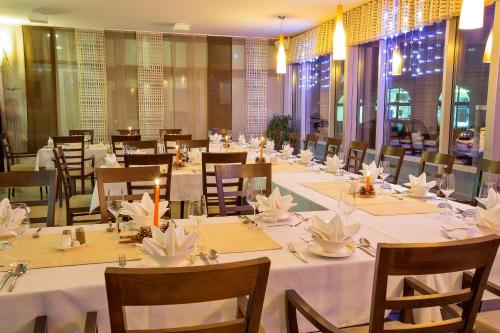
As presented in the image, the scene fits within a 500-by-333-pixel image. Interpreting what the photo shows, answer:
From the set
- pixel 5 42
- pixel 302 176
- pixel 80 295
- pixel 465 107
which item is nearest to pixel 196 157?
pixel 302 176

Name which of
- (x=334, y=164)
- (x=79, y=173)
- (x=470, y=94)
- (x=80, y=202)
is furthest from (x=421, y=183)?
(x=79, y=173)

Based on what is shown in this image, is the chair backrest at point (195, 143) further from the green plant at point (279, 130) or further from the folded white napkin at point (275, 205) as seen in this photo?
the green plant at point (279, 130)

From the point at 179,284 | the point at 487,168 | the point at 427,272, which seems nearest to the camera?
the point at 179,284

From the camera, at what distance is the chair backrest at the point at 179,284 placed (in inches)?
42.3

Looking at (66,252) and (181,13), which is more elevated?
(181,13)

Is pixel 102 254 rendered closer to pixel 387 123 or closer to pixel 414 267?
pixel 414 267

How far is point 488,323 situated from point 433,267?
2.31ft

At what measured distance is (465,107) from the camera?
15.6ft

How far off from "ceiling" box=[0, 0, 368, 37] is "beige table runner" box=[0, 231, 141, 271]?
15.4 ft

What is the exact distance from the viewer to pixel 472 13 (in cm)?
251

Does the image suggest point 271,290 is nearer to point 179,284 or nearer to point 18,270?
point 179,284

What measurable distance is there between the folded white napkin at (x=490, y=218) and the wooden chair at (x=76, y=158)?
488 centimetres

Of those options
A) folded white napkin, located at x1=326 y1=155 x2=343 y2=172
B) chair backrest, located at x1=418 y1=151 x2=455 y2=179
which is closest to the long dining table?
chair backrest, located at x1=418 y1=151 x2=455 y2=179

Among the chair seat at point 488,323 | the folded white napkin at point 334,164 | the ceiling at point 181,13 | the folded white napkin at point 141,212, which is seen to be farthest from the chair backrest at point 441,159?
the ceiling at point 181,13
